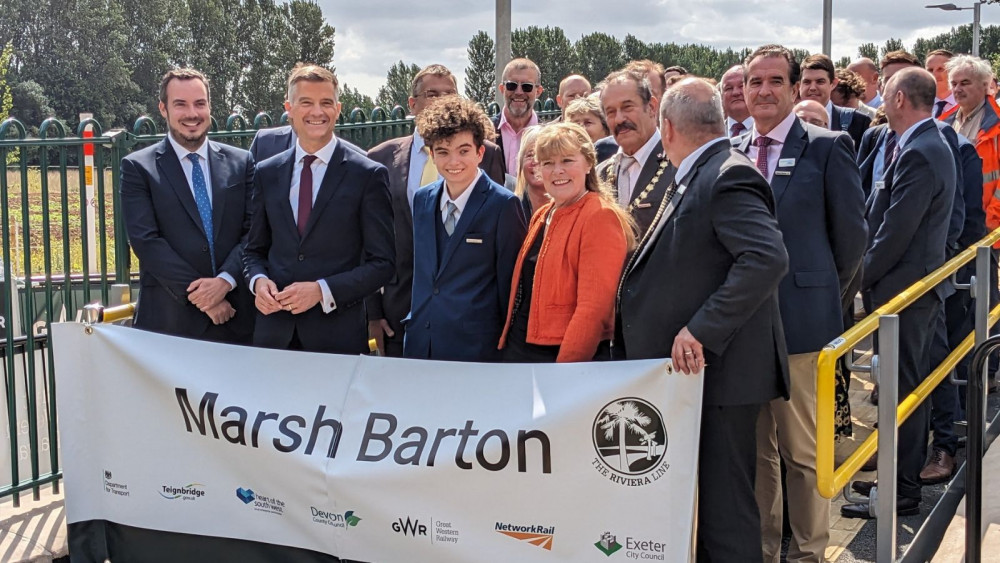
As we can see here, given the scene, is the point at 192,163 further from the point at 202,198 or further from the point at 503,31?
the point at 503,31

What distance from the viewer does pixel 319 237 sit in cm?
464

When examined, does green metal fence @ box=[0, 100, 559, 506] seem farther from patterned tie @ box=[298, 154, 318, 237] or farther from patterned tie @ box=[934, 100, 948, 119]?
patterned tie @ box=[934, 100, 948, 119]

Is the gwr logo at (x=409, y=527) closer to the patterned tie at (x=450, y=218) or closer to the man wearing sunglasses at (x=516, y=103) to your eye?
the patterned tie at (x=450, y=218)

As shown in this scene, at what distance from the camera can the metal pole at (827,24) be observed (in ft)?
61.6

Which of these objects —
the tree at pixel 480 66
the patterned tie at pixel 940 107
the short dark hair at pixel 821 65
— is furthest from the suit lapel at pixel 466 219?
the tree at pixel 480 66

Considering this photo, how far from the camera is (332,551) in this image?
405cm

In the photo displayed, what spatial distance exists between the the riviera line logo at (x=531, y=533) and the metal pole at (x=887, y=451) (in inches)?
50.2

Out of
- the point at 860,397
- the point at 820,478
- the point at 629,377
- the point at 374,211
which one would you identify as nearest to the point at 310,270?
the point at 374,211

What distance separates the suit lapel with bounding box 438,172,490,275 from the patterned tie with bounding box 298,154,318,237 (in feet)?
2.23

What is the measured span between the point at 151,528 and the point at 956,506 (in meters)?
3.73

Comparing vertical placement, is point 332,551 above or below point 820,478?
below

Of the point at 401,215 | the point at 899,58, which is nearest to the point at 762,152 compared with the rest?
the point at 401,215

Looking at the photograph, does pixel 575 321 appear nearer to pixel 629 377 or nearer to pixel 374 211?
pixel 629 377

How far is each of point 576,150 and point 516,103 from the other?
8.83ft
